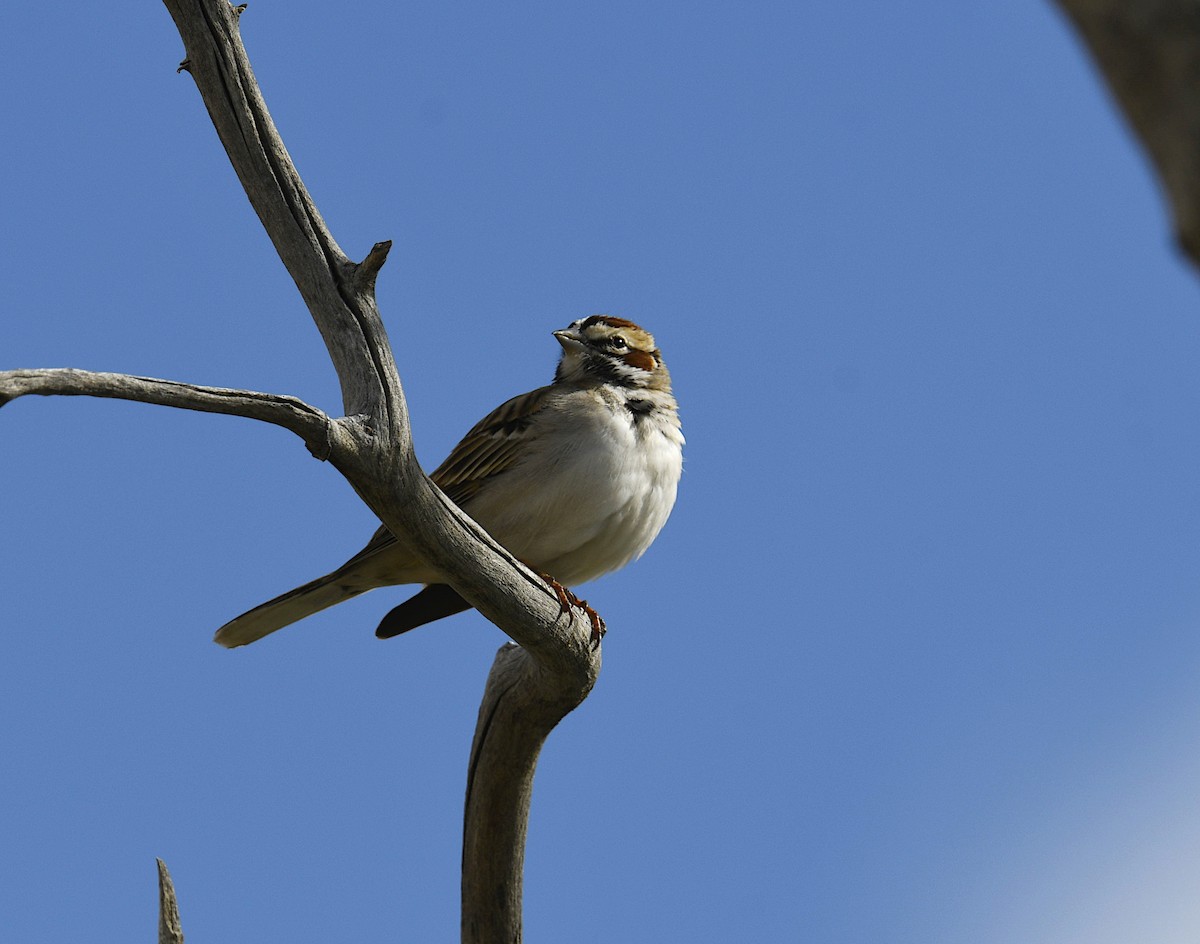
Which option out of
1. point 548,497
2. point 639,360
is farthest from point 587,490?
point 639,360

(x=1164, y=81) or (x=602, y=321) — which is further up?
(x=602, y=321)

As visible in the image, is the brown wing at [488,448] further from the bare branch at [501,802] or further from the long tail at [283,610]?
the bare branch at [501,802]

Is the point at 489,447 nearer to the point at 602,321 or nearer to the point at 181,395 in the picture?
the point at 602,321

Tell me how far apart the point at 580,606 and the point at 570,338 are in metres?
2.48

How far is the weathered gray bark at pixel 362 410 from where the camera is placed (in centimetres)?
442

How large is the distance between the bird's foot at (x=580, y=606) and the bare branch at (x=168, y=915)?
1.87 meters

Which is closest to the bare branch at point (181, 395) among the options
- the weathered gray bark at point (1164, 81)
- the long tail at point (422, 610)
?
the long tail at point (422, 610)

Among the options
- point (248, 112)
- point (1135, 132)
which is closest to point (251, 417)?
point (248, 112)

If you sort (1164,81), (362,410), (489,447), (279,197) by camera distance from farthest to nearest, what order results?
(489,447) < (279,197) < (362,410) < (1164,81)

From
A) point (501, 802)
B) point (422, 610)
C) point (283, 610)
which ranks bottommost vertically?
point (501, 802)

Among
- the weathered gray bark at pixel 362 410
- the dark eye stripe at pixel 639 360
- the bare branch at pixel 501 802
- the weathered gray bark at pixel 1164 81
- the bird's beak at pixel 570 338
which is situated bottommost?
the weathered gray bark at pixel 1164 81

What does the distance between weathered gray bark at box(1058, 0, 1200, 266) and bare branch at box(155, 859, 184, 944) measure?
14.6ft

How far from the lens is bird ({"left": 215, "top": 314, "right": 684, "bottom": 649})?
22.7ft

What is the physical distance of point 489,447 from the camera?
24.0 feet
